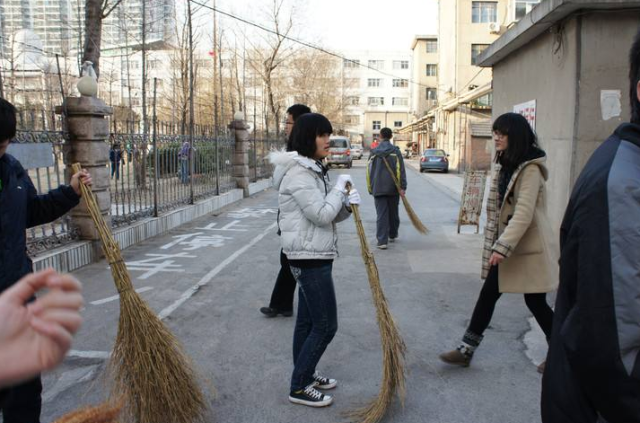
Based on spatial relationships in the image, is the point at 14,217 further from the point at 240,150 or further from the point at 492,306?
the point at 240,150

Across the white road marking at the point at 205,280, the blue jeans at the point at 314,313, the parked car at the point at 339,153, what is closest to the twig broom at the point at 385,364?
the blue jeans at the point at 314,313

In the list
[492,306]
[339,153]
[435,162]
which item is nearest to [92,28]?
[492,306]

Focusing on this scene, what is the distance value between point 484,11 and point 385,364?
118 feet

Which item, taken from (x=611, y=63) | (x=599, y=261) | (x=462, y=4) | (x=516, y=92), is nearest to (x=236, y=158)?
(x=516, y=92)

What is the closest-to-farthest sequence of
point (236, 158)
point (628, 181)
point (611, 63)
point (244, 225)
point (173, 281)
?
1. point (628, 181)
2. point (611, 63)
3. point (173, 281)
4. point (244, 225)
5. point (236, 158)

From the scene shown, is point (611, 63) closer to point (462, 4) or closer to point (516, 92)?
point (516, 92)

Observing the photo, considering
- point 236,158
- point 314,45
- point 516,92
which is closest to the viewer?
point 516,92

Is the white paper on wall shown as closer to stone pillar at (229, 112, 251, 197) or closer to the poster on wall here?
the poster on wall

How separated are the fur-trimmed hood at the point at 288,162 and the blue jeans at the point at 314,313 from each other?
58cm

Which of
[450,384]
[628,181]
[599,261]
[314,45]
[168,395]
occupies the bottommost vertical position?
[450,384]

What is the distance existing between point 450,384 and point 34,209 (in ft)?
9.17

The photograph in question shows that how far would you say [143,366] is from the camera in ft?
9.79

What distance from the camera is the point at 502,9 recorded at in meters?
34.5

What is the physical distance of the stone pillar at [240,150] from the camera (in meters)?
14.8
